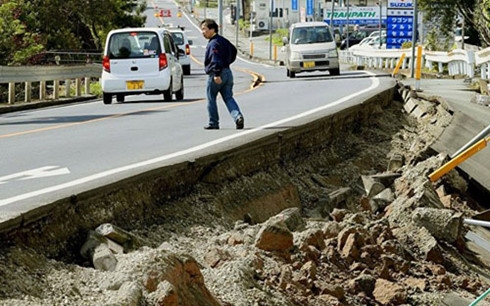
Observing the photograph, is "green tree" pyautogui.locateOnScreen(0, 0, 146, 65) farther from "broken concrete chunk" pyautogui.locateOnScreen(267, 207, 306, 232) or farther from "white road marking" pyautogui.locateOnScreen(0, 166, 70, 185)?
"broken concrete chunk" pyautogui.locateOnScreen(267, 207, 306, 232)

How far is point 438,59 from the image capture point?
4450cm

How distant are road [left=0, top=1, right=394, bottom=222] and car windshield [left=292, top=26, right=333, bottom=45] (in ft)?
50.8

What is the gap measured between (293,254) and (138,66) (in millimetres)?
19472

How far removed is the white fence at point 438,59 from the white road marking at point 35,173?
21575 mm

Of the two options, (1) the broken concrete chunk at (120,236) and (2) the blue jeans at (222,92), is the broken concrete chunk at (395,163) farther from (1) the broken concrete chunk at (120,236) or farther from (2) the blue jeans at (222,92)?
(1) the broken concrete chunk at (120,236)

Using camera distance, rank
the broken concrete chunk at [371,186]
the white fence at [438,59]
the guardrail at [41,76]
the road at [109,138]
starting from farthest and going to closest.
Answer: the white fence at [438,59] < the guardrail at [41,76] < the broken concrete chunk at [371,186] < the road at [109,138]

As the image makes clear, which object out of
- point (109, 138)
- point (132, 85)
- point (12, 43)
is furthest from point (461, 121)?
point (12, 43)

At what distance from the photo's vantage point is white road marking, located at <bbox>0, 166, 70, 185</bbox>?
10.6 metres

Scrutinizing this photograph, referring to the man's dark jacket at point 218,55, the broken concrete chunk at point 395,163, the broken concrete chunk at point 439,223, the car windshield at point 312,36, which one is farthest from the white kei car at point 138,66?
the broken concrete chunk at point 439,223

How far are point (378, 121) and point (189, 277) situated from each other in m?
14.6

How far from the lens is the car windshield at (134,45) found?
91.0 feet

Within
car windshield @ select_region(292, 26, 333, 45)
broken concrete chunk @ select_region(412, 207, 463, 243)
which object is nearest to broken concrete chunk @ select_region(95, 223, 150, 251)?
broken concrete chunk @ select_region(412, 207, 463, 243)

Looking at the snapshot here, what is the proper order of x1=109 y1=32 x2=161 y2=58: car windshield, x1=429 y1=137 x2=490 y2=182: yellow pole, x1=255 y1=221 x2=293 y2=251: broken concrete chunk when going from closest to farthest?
x1=255 y1=221 x2=293 y2=251: broken concrete chunk, x1=429 y1=137 x2=490 y2=182: yellow pole, x1=109 y1=32 x2=161 y2=58: car windshield

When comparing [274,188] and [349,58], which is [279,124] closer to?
[274,188]
